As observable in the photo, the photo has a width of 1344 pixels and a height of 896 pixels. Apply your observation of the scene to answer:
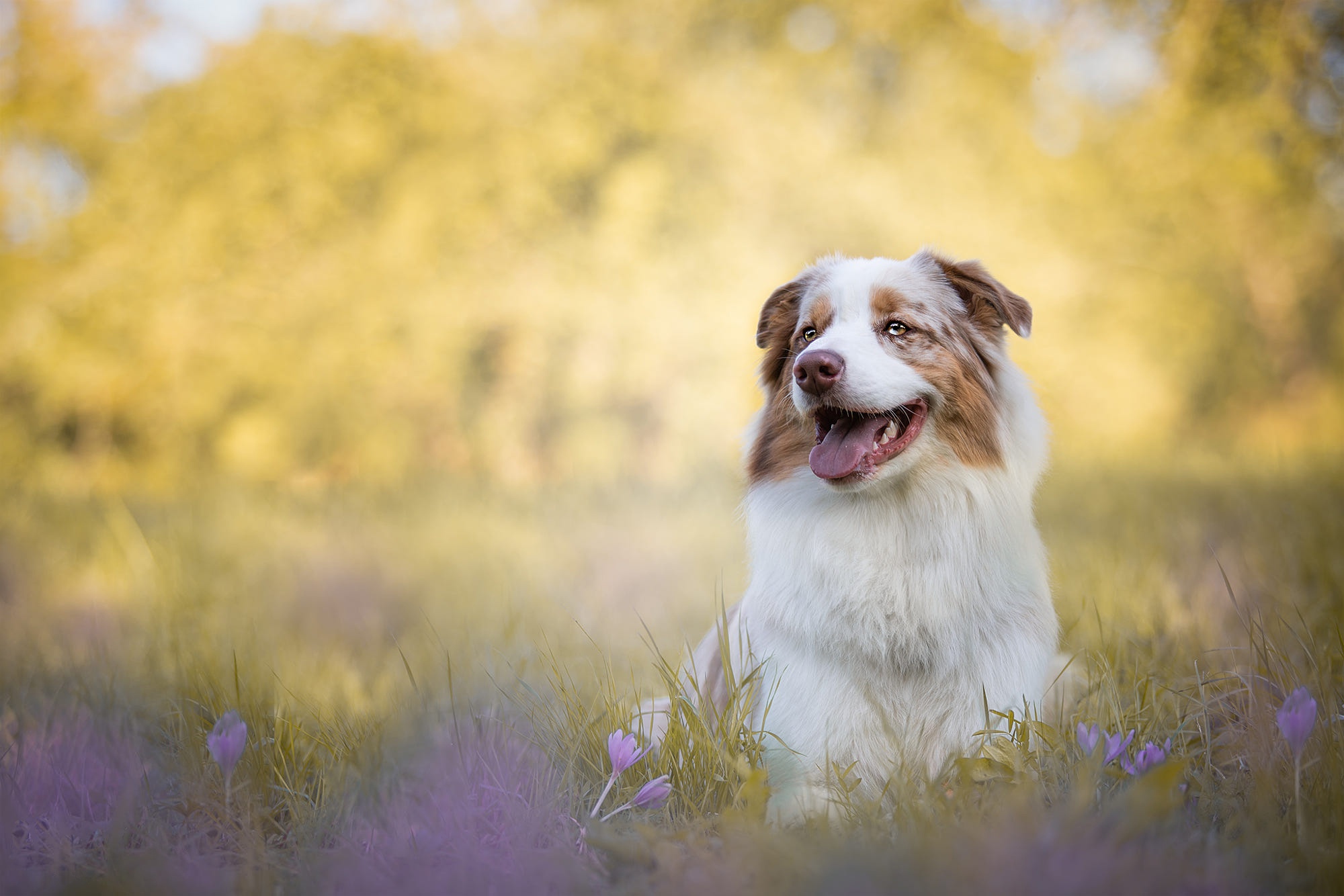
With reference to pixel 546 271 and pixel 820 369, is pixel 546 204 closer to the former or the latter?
pixel 546 271

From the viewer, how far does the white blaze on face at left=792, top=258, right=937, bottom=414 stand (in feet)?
9.22

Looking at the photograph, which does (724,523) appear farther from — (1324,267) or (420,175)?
(1324,267)

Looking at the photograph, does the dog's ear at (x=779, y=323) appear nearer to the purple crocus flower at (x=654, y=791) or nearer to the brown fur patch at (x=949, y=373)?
the brown fur patch at (x=949, y=373)

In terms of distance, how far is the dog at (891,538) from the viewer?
9.04 feet

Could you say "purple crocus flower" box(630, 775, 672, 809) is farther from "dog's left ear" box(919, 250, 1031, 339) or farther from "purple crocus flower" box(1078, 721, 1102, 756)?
"dog's left ear" box(919, 250, 1031, 339)

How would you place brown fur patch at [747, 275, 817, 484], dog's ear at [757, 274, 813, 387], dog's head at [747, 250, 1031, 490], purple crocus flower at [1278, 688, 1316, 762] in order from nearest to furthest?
1. purple crocus flower at [1278, 688, 1316, 762]
2. dog's head at [747, 250, 1031, 490]
3. brown fur patch at [747, 275, 817, 484]
4. dog's ear at [757, 274, 813, 387]

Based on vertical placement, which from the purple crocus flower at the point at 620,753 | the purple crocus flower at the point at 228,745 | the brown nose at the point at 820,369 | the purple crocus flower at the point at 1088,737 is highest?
the brown nose at the point at 820,369

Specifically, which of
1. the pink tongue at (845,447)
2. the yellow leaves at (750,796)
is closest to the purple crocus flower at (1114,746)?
the yellow leaves at (750,796)

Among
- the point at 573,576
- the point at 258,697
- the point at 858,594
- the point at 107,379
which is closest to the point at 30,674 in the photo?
the point at 258,697

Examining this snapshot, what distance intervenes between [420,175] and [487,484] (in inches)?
128

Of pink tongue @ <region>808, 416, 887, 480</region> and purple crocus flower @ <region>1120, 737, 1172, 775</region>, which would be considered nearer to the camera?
purple crocus flower @ <region>1120, 737, 1172, 775</region>

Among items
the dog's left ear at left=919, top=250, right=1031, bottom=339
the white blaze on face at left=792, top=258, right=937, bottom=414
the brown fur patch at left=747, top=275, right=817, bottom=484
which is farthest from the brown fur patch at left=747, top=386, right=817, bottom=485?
the dog's left ear at left=919, top=250, right=1031, bottom=339

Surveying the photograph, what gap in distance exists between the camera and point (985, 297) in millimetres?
3176

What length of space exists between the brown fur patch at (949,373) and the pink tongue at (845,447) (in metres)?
0.22
